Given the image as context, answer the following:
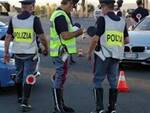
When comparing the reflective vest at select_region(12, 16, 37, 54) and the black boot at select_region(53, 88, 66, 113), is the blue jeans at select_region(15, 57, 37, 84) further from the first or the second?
the black boot at select_region(53, 88, 66, 113)

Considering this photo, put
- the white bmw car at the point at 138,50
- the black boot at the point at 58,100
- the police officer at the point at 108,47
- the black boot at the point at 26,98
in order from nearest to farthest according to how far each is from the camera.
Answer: the police officer at the point at 108,47
the black boot at the point at 58,100
the black boot at the point at 26,98
the white bmw car at the point at 138,50

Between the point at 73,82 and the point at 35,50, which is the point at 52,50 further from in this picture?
the point at 73,82

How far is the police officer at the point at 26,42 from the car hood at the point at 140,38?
4.88 m

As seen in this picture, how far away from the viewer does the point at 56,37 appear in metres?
7.92

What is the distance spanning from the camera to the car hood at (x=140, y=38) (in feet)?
41.9

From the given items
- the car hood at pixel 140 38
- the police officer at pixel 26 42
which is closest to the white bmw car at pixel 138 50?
the car hood at pixel 140 38

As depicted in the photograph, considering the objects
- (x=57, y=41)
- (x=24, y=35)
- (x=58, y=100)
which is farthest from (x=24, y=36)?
(x=58, y=100)

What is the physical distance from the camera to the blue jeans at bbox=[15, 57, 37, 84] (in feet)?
27.0

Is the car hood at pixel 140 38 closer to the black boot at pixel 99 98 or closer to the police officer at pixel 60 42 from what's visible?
the police officer at pixel 60 42

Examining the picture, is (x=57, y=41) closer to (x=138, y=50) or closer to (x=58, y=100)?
(x=58, y=100)

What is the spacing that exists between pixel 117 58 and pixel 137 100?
1.77 metres

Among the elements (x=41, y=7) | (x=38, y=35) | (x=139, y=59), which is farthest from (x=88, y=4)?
(x=38, y=35)

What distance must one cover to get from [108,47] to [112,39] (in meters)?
0.13

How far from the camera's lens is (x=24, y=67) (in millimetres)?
8281
